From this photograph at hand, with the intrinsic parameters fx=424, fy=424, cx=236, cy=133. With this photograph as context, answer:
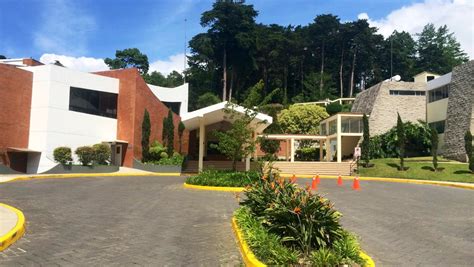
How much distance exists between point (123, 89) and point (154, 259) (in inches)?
1204

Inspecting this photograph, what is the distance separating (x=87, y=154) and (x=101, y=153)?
111cm

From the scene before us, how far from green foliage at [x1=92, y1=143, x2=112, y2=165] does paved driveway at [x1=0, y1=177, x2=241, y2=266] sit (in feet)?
56.9

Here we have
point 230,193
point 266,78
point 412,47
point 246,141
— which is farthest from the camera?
point 412,47

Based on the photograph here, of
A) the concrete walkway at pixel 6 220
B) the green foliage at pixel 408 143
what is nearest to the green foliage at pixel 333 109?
the green foliage at pixel 408 143

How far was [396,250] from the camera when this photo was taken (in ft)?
26.7

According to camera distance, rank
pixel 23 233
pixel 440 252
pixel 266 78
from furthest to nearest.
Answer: pixel 266 78 → pixel 23 233 → pixel 440 252

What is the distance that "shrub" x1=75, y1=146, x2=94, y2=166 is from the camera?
106ft

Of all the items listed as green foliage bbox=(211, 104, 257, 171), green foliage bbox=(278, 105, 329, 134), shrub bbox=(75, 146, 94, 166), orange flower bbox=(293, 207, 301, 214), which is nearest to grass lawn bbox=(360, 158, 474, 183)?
green foliage bbox=(278, 105, 329, 134)

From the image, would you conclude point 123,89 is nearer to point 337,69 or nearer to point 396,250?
point 396,250

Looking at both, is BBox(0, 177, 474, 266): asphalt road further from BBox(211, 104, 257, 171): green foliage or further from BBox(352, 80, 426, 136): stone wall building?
BBox(352, 80, 426, 136): stone wall building

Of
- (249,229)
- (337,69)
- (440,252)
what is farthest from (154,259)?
(337,69)

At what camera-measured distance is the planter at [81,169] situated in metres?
30.6

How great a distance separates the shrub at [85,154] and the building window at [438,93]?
31.4 m

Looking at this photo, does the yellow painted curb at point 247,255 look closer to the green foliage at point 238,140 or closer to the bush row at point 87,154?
the green foliage at point 238,140
